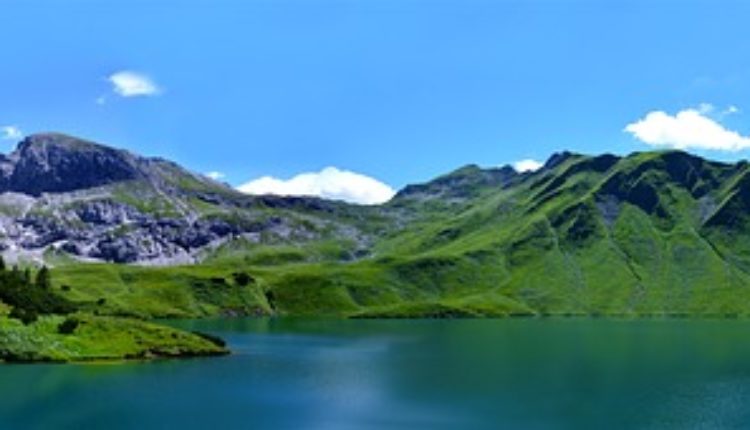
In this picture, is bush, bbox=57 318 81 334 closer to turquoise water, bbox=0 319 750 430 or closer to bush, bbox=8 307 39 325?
bush, bbox=8 307 39 325

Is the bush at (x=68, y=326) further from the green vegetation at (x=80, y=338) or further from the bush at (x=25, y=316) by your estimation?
the bush at (x=25, y=316)

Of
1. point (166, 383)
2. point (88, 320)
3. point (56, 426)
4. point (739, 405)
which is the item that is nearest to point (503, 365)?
point (739, 405)

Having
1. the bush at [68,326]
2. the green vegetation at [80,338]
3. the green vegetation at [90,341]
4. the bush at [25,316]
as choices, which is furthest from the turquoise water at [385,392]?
the bush at [25,316]

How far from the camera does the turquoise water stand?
8850cm

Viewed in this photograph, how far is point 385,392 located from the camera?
111312 mm

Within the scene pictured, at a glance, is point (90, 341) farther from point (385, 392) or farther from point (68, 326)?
point (385, 392)

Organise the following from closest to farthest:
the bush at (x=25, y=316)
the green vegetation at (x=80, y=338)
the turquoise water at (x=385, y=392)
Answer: the turquoise water at (x=385, y=392)
the green vegetation at (x=80, y=338)
the bush at (x=25, y=316)

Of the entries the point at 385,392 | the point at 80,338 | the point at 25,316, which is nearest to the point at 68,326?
the point at 80,338

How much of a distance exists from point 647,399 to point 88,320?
293 ft

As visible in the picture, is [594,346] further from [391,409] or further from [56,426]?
[56,426]

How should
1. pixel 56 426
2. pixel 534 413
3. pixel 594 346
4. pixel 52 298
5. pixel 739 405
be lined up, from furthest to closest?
1. pixel 594 346
2. pixel 52 298
3. pixel 739 405
4. pixel 534 413
5. pixel 56 426

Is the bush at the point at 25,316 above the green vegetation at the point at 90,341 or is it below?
above

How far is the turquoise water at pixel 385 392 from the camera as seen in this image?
88.5m

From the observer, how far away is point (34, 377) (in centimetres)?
11231
